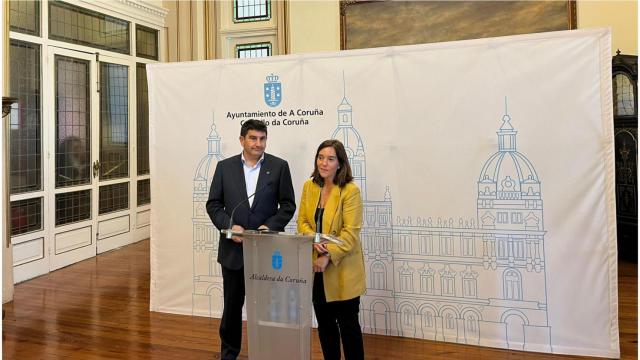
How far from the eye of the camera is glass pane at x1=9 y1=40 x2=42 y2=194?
5.19m

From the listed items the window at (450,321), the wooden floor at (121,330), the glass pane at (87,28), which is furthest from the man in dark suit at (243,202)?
the glass pane at (87,28)

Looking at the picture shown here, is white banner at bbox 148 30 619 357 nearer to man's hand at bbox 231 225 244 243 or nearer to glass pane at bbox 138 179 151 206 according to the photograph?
man's hand at bbox 231 225 244 243

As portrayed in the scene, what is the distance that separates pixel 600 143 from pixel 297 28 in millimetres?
5304

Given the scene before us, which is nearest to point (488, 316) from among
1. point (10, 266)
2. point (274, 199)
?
point (274, 199)

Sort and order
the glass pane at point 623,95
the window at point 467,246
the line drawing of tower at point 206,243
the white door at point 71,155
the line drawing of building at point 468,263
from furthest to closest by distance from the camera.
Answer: the glass pane at point 623,95
the white door at point 71,155
the line drawing of tower at point 206,243
the window at point 467,246
the line drawing of building at point 468,263

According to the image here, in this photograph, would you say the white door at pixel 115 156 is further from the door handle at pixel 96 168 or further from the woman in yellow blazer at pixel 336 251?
the woman in yellow blazer at pixel 336 251

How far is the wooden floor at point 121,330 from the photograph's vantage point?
3.30 m

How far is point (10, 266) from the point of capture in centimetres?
460

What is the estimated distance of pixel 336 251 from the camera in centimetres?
256

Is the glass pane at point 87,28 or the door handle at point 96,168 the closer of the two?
the glass pane at point 87,28

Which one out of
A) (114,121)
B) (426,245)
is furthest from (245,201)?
(114,121)

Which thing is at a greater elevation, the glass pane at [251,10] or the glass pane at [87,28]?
the glass pane at [251,10]

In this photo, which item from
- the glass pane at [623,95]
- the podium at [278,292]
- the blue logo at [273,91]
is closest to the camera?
the podium at [278,292]

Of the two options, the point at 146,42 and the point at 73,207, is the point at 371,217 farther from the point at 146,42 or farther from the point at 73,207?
the point at 146,42
